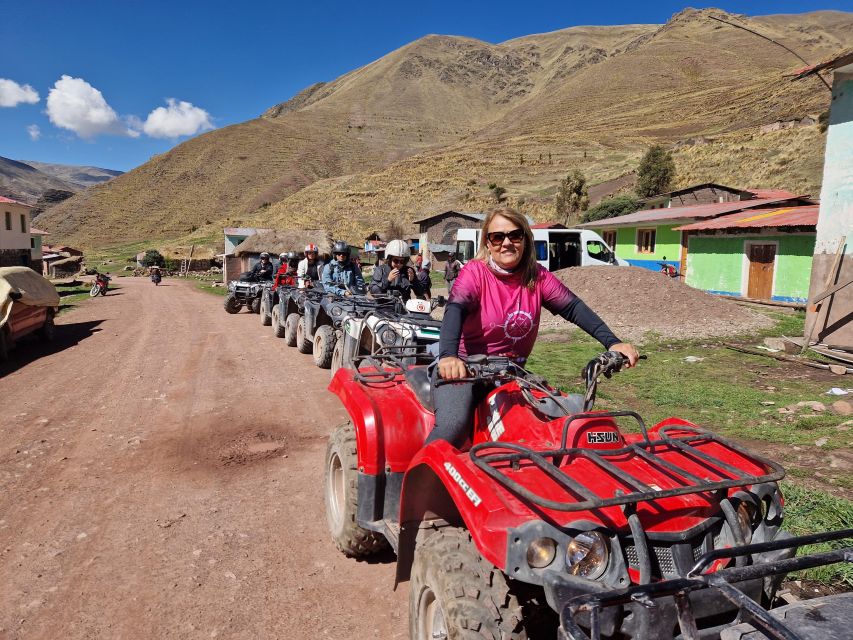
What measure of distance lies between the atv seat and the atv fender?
60cm

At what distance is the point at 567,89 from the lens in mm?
128250

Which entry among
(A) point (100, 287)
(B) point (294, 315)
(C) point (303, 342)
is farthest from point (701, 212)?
(A) point (100, 287)

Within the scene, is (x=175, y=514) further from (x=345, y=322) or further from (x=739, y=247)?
(x=739, y=247)

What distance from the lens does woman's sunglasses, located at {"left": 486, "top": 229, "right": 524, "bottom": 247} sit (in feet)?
10.0

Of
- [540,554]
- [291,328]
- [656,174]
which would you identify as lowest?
[291,328]

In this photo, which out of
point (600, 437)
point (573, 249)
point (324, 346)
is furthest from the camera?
point (573, 249)

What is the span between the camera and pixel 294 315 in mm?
11445

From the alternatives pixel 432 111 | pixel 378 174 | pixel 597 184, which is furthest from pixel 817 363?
pixel 432 111

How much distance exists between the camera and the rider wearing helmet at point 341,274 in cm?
1051

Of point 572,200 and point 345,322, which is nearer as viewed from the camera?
point 345,322

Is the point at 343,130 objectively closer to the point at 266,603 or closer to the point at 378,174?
the point at 378,174

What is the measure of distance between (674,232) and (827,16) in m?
234

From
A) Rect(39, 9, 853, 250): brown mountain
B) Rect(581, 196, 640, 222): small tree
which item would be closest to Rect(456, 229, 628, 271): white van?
Rect(581, 196, 640, 222): small tree

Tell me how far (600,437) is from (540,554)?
2.40 ft
